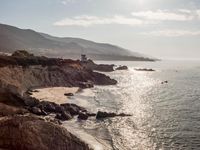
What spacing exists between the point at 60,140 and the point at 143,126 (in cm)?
2501

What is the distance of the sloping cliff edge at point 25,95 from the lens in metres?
25.8

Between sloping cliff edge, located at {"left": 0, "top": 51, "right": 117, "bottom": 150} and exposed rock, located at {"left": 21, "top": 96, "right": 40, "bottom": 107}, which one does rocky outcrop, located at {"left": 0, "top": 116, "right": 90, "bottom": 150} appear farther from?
exposed rock, located at {"left": 21, "top": 96, "right": 40, "bottom": 107}

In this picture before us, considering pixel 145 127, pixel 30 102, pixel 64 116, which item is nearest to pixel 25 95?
pixel 30 102

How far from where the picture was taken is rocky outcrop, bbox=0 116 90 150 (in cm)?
2561

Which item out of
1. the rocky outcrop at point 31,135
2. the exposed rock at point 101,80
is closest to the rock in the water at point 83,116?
the rocky outcrop at point 31,135

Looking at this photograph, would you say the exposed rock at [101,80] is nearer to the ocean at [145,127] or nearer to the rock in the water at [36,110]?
the ocean at [145,127]

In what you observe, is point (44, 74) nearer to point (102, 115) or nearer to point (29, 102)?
point (29, 102)

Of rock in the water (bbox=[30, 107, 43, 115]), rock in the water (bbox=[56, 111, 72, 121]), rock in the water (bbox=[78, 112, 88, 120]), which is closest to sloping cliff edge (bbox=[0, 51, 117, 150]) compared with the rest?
rock in the water (bbox=[30, 107, 43, 115])

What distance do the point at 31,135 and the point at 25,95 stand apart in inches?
1156

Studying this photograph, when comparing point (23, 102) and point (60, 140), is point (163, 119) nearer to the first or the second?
point (23, 102)

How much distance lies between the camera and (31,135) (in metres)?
25.8

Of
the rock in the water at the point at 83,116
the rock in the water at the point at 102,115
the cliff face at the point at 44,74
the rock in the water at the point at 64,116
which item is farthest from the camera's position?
the cliff face at the point at 44,74

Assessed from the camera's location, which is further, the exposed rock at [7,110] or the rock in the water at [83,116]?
the rock in the water at [83,116]

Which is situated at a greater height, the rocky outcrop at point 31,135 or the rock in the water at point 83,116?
the rocky outcrop at point 31,135
